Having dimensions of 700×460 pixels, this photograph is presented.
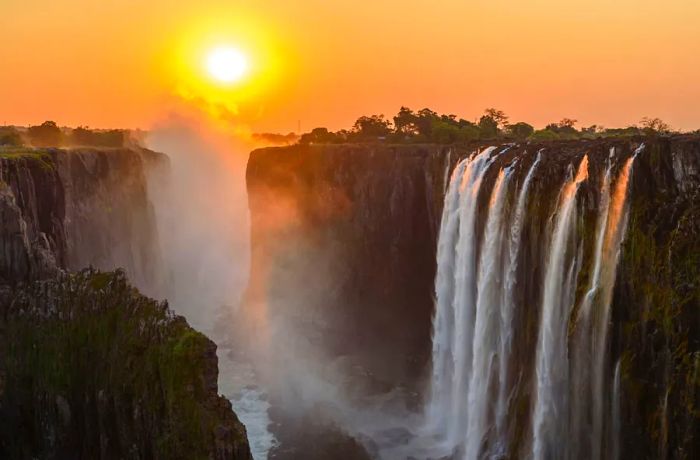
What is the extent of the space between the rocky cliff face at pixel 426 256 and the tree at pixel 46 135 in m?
26.5

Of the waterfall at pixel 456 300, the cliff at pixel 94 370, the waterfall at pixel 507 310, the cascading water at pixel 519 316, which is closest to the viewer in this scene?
the cascading water at pixel 519 316

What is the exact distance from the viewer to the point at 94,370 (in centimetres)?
2280

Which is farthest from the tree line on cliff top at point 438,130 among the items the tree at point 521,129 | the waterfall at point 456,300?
the waterfall at point 456,300

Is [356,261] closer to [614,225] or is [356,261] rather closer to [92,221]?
[92,221]

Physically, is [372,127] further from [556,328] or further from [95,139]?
[556,328]

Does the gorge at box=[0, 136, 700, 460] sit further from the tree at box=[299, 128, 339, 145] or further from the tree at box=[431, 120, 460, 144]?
the tree at box=[299, 128, 339, 145]

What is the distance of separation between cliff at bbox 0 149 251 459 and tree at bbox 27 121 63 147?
4589 cm

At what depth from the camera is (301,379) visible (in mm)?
38938

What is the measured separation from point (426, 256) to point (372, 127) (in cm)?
3277

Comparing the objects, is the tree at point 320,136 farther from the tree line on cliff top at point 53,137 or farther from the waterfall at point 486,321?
the waterfall at point 486,321

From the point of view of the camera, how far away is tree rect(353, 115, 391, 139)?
70.6m

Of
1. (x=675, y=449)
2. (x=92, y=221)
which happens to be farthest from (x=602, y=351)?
(x=92, y=221)

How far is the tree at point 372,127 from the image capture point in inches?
2778

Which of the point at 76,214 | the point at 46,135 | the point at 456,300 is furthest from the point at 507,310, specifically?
the point at 46,135
